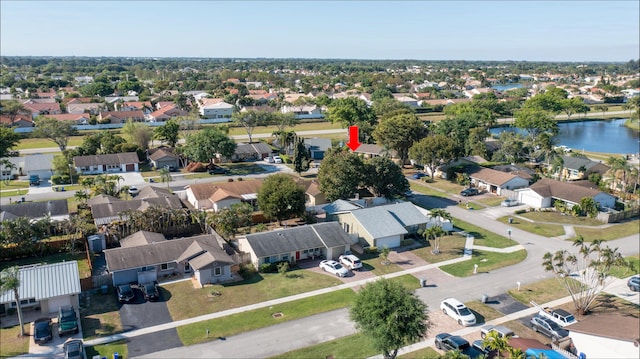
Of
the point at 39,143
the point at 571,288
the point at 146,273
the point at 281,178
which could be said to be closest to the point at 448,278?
the point at 571,288

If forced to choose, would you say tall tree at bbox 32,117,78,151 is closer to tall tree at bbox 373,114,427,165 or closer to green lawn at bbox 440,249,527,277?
tall tree at bbox 373,114,427,165

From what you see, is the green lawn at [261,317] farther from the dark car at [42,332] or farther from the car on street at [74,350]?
the dark car at [42,332]

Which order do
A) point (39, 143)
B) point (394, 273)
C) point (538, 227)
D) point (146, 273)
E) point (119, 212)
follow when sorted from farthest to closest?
point (39, 143) → point (538, 227) → point (119, 212) → point (394, 273) → point (146, 273)

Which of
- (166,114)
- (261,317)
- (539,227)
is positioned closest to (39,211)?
(261,317)

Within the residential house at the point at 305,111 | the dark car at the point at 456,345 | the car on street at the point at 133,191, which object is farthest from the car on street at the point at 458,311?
the residential house at the point at 305,111

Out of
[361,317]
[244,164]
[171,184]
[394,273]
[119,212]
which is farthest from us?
[244,164]

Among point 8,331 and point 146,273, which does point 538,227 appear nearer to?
point 146,273
